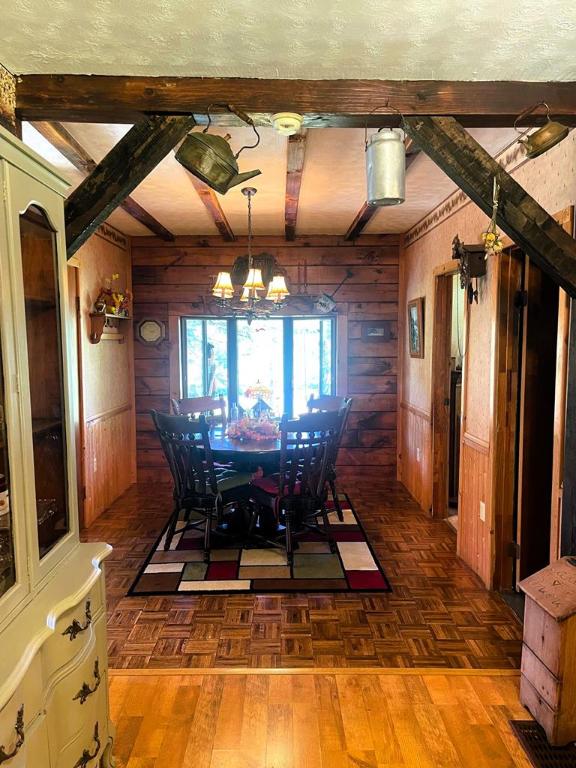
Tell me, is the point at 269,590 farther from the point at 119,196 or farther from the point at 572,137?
the point at 572,137

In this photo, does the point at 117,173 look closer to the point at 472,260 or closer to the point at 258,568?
the point at 472,260

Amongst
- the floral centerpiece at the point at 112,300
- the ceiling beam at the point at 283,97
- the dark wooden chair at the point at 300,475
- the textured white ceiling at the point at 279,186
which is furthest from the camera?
the floral centerpiece at the point at 112,300

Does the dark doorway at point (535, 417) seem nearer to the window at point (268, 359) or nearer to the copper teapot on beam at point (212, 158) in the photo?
the copper teapot on beam at point (212, 158)

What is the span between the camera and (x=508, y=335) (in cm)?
285

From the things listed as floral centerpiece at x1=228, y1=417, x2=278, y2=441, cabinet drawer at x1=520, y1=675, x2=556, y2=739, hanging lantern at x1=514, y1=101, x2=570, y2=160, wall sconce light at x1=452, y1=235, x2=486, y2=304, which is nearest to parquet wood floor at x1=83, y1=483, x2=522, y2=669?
cabinet drawer at x1=520, y1=675, x2=556, y2=739

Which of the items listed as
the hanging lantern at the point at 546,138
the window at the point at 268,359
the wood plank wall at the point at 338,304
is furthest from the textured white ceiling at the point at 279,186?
the window at the point at 268,359

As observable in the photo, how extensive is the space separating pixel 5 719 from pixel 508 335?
2.74 metres

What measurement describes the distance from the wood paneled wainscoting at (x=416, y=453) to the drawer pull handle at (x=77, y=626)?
320cm

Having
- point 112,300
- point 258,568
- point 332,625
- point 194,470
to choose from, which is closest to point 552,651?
point 332,625

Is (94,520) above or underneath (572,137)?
underneath

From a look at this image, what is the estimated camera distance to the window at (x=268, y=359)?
5469 millimetres

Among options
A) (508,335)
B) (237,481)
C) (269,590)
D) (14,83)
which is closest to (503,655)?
(269,590)

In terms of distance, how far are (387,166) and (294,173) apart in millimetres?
1359

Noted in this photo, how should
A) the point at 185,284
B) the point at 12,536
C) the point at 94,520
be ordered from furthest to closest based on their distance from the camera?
1. the point at 185,284
2. the point at 94,520
3. the point at 12,536
